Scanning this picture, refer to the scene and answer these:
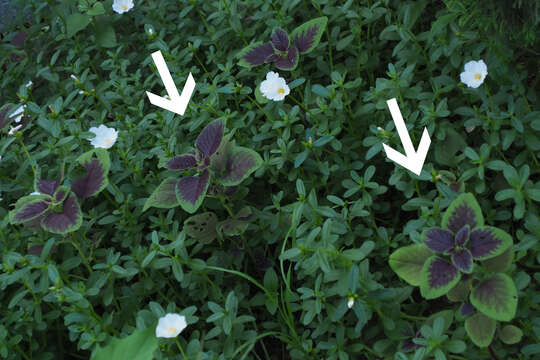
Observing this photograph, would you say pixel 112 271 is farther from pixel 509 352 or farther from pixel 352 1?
pixel 352 1

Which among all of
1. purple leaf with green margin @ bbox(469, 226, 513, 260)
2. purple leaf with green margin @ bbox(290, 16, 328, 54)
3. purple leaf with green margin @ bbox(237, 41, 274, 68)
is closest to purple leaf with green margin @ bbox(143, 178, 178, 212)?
purple leaf with green margin @ bbox(237, 41, 274, 68)

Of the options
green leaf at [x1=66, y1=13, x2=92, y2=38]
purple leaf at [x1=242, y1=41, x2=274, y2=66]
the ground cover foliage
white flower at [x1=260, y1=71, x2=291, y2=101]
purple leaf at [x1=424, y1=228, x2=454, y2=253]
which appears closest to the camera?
purple leaf at [x1=424, y1=228, x2=454, y2=253]

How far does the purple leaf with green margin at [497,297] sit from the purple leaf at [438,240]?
15 cm

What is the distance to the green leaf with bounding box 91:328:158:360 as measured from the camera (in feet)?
5.82

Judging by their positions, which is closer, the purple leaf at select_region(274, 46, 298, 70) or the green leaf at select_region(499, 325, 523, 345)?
the green leaf at select_region(499, 325, 523, 345)

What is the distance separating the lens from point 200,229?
2393 millimetres

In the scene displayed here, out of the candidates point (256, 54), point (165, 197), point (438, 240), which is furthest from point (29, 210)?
point (438, 240)

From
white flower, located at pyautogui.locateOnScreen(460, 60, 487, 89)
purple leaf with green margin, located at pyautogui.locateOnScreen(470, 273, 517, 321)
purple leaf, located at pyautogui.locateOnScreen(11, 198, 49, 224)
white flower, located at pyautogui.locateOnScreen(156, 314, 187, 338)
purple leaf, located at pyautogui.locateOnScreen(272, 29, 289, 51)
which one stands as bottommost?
white flower, located at pyautogui.locateOnScreen(156, 314, 187, 338)

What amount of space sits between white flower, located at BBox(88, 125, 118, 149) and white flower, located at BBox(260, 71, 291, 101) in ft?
2.15

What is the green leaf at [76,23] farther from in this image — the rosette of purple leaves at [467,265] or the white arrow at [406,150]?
the rosette of purple leaves at [467,265]

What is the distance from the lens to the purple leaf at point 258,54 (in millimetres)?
2670

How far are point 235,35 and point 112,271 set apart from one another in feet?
4.66

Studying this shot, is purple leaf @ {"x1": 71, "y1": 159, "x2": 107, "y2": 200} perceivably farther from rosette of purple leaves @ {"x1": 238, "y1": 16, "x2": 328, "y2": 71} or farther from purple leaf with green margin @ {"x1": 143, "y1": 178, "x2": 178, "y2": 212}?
rosette of purple leaves @ {"x1": 238, "y1": 16, "x2": 328, "y2": 71}

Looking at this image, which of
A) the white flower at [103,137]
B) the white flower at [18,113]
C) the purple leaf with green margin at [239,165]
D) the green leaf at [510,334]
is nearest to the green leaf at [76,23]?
the white flower at [18,113]
